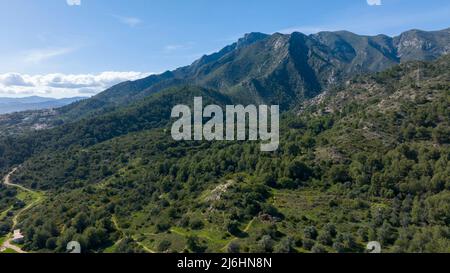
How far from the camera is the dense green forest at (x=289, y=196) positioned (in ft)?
217

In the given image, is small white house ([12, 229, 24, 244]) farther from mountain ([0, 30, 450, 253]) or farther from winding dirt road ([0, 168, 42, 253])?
mountain ([0, 30, 450, 253])

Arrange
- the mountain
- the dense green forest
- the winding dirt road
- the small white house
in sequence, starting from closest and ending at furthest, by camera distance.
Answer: the dense green forest, the mountain, the winding dirt road, the small white house

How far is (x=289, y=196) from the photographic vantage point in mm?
90438

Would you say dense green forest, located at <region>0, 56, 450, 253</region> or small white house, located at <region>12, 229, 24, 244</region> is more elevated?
dense green forest, located at <region>0, 56, 450, 253</region>

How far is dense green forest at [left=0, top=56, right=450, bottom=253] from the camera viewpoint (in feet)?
217

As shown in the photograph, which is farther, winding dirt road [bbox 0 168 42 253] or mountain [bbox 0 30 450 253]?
winding dirt road [bbox 0 168 42 253]

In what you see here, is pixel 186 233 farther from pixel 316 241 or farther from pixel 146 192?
pixel 146 192

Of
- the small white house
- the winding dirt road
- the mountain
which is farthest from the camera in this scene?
the small white house

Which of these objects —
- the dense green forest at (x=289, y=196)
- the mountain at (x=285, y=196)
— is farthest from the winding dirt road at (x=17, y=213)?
the dense green forest at (x=289, y=196)

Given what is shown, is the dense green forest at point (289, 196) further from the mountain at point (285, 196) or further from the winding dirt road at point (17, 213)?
the winding dirt road at point (17, 213)

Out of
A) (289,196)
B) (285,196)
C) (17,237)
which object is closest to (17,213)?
(17,237)

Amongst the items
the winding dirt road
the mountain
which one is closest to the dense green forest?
the mountain

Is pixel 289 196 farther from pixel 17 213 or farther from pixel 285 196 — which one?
pixel 17 213

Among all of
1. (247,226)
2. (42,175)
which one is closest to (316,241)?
(247,226)
